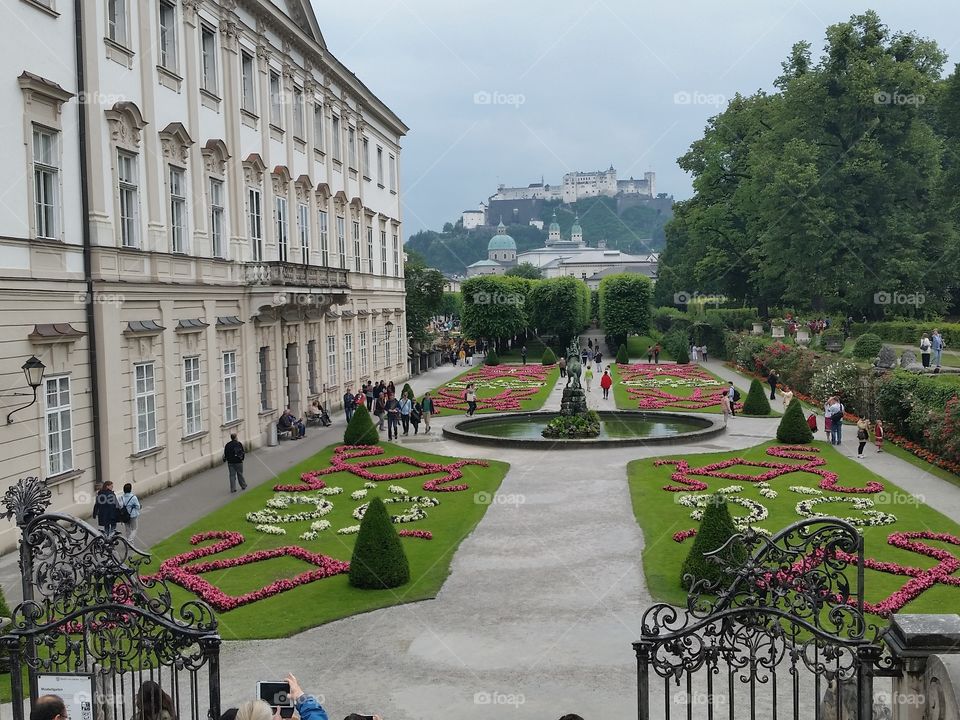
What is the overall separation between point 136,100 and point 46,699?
721 inches

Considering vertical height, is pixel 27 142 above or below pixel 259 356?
above

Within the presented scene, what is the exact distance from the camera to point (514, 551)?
1706cm

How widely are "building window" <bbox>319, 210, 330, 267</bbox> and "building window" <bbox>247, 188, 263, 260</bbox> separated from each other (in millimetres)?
6984

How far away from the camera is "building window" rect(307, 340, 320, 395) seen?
37.1 m

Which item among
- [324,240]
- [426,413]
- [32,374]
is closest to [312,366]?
[324,240]

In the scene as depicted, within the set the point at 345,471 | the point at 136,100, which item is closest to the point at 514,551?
the point at 345,471

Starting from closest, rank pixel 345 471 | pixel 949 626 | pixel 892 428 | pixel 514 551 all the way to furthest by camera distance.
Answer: pixel 949 626, pixel 514 551, pixel 345 471, pixel 892 428

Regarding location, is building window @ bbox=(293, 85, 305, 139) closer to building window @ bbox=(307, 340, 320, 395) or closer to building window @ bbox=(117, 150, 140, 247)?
building window @ bbox=(307, 340, 320, 395)

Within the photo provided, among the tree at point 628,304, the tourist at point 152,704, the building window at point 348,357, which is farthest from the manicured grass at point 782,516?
the tree at point 628,304

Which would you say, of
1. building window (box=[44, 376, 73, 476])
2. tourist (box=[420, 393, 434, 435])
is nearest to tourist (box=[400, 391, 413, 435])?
tourist (box=[420, 393, 434, 435])

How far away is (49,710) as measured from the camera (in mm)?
6820

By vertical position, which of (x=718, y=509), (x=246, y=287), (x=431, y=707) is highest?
(x=246, y=287)

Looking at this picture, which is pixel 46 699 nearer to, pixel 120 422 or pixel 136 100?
pixel 120 422

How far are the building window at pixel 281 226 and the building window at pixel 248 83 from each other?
356 cm
